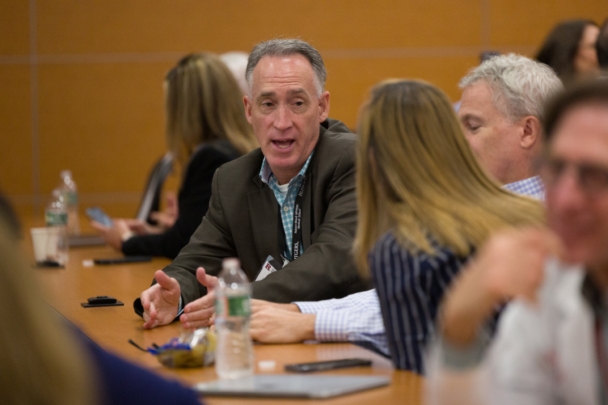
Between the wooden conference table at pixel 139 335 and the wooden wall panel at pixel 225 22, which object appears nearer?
the wooden conference table at pixel 139 335

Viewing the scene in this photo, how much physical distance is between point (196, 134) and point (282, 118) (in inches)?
56.2

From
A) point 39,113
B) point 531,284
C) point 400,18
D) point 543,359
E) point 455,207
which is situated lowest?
point 543,359

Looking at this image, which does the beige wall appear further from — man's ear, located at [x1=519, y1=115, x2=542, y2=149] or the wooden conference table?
man's ear, located at [x1=519, y1=115, x2=542, y2=149]

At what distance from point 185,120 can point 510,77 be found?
1946 mm

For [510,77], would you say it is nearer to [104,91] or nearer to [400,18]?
[400,18]

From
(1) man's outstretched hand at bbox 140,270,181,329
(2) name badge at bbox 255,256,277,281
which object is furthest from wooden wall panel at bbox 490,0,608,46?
(1) man's outstretched hand at bbox 140,270,181,329

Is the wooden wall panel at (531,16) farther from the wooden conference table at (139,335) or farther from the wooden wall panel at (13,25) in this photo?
the wooden conference table at (139,335)

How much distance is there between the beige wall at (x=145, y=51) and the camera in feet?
22.8

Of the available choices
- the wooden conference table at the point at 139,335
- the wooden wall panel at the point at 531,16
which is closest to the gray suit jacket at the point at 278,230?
the wooden conference table at the point at 139,335

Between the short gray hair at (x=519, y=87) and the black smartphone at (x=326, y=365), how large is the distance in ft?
4.01

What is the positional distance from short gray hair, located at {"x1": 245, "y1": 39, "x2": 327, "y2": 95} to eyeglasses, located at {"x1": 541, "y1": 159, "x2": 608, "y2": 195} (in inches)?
73.2

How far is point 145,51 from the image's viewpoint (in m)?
6.98

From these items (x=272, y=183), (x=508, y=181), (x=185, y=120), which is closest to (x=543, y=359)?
(x=508, y=181)

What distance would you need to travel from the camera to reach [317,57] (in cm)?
311
